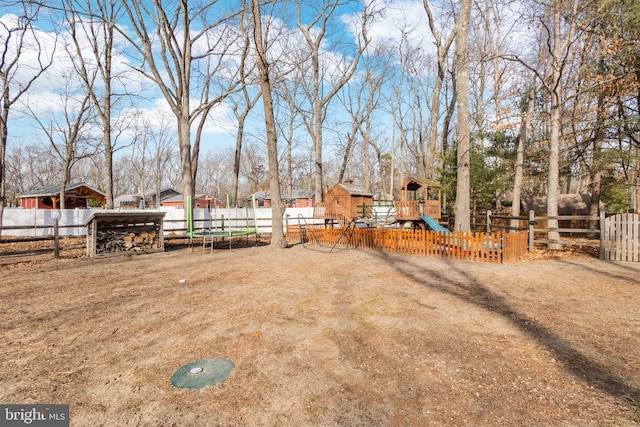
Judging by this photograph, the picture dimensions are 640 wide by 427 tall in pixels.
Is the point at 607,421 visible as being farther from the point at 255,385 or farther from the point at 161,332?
the point at 161,332

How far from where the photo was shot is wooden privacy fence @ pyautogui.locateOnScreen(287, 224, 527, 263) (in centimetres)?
928

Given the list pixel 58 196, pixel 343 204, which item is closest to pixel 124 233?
pixel 343 204

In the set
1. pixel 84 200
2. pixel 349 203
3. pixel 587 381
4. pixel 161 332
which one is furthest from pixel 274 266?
pixel 84 200

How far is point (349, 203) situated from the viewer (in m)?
17.8

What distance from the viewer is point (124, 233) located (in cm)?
1159

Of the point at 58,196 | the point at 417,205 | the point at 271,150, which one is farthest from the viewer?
the point at 58,196

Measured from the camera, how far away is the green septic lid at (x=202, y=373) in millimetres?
2873

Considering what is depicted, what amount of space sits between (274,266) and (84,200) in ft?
112

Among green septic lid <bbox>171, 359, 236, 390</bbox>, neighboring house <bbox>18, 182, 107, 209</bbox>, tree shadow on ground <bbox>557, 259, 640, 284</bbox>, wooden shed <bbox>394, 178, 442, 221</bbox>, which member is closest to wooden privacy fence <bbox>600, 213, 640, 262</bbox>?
tree shadow on ground <bbox>557, 259, 640, 284</bbox>

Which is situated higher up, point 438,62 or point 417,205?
point 438,62

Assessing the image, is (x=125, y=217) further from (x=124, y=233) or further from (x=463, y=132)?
(x=463, y=132)

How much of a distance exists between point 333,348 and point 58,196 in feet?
122

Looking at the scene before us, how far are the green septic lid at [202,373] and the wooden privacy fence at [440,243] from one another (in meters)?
8.44

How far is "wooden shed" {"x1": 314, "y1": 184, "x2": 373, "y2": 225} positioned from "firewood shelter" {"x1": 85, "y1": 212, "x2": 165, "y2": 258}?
8.43m
